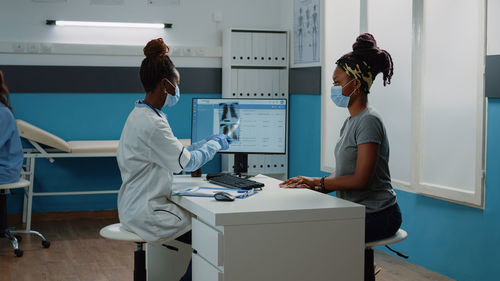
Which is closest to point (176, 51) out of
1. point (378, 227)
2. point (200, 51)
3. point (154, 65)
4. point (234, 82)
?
point (200, 51)

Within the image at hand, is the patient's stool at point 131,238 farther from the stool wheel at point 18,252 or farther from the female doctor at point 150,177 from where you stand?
the stool wheel at point 18,252

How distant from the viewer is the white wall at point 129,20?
499 cm

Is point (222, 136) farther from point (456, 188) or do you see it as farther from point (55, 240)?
point (55, 240)

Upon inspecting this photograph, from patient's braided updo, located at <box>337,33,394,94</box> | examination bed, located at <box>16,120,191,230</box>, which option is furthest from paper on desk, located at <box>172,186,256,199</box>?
examination bed, located at <box>16,120,191,230</box>

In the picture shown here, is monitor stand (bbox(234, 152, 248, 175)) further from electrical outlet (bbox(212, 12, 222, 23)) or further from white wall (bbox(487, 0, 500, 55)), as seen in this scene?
electrical outlet (bbox(212, 12, 222, 23))

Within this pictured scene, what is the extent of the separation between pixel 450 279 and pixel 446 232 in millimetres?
262

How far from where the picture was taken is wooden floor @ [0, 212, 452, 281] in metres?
3.47

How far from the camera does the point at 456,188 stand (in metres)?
3.29

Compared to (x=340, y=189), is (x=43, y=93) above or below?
above

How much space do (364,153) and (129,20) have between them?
3.45 meters

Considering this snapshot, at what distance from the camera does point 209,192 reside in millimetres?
2414

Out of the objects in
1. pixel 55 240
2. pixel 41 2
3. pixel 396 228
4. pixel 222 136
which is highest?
pixel 41 2

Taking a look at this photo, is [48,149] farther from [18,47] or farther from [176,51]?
[176,51]

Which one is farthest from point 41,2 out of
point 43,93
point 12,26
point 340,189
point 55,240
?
point 340,189
